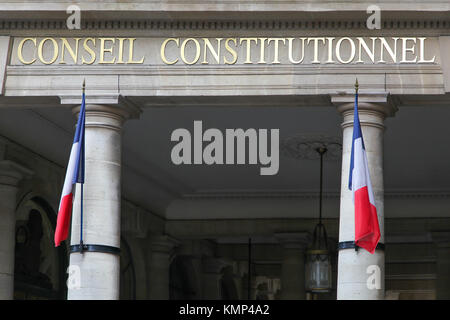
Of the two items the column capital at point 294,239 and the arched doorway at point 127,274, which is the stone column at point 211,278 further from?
the arched doorway at point 127,274

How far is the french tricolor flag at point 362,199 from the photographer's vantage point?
49.8 ft

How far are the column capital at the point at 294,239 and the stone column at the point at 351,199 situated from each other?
11013mm

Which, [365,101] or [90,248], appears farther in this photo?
[365,101]

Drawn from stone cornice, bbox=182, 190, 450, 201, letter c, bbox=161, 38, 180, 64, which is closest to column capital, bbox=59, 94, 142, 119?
letter c, bbox=161, 38, 180, 64

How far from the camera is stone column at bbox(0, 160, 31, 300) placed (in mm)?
19562

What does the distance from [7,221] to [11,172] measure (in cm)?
91

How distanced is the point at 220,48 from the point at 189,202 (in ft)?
37.0

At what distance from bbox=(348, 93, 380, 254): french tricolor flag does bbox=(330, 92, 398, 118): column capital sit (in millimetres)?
672

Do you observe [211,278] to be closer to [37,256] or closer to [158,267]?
[158,267]

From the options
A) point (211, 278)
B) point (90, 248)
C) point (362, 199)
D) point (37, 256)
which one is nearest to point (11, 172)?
point (37, 256)

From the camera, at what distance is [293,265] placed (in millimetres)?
27766

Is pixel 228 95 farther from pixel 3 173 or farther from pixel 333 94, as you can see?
pixel 3 173

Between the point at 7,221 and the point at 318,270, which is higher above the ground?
the point at 7,221

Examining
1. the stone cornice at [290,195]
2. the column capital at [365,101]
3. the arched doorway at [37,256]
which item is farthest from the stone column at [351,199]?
the stone cornice at [290,195]
